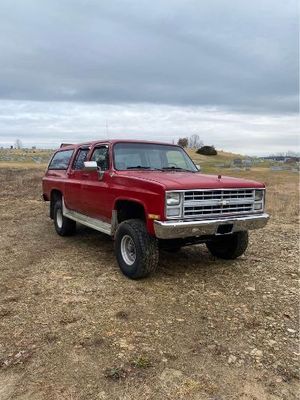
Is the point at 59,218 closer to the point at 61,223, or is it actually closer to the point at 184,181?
the point at 61,223

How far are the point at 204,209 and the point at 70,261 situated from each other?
2666mm

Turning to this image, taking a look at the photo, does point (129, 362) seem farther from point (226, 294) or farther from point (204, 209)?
point (204, 209)

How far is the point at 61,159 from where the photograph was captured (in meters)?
9.69

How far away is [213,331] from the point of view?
4.70 meters

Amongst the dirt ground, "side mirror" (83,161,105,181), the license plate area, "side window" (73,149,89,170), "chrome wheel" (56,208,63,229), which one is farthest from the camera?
"chrome wheel" (56,208,63,229)

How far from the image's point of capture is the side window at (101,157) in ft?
24.1

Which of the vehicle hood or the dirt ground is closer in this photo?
the dirt ground

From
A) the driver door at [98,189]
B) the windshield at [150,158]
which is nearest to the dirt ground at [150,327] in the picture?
the driver door at [98,189]

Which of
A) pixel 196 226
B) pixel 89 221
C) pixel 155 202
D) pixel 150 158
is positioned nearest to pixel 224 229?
pixel 196 226

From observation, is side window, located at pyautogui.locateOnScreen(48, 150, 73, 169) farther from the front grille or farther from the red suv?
the front grille

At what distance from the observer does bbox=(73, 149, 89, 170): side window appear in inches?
331

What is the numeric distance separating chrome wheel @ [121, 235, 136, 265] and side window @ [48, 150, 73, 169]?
3.22m

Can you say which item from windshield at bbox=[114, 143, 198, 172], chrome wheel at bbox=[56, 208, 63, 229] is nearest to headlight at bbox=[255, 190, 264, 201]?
windshield at bbox=[114, 143, 198, 172]

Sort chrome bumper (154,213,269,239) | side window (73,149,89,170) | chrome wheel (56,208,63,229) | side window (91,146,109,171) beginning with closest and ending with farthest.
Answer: chrome bumper (154,213,269,239) < side window (91,146,109,171) < side window (73,149,89,170) < chrome wheel (56,208,63,229)
